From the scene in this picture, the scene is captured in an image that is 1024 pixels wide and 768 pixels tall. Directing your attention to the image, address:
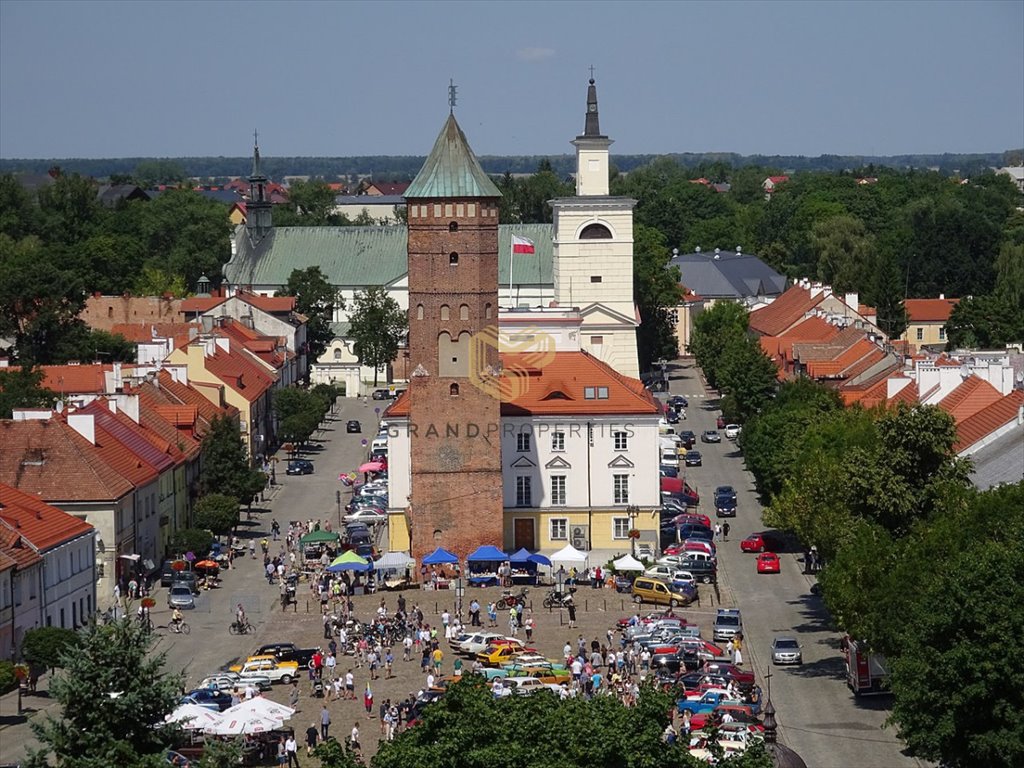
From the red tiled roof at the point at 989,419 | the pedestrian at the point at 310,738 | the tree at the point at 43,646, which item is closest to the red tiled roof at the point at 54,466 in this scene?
the tree at the point at 43,646

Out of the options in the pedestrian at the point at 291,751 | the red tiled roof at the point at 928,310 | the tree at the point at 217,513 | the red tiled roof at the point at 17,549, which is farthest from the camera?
the red tiled roof at the point at 928,310

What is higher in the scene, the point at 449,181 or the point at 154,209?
the point at 154,209

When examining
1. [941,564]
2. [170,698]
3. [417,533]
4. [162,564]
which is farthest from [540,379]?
[170,698]

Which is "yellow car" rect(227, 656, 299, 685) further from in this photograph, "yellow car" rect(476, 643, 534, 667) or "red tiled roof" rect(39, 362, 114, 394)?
"red tiled roof" rect(39, 362, 114, 394)

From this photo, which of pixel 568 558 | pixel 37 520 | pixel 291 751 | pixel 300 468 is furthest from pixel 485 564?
pixel 300 468

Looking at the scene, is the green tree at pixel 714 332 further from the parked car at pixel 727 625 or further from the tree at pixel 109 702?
the tree at pixel 109 702

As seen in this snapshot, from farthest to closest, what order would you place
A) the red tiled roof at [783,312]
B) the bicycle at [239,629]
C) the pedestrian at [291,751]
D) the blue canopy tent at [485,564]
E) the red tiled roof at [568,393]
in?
the red tiled roof at [783,312], the red tiled roof at [568,393], the blue canopy tent at [485,564], the bicycle at [239,629], the pedestrian at [291,751]

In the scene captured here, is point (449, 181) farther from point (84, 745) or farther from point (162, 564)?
point (84, 745)
